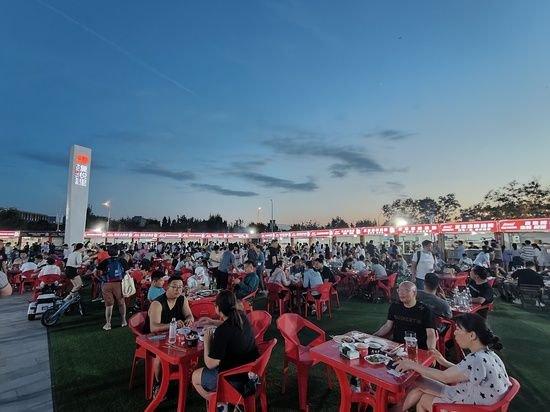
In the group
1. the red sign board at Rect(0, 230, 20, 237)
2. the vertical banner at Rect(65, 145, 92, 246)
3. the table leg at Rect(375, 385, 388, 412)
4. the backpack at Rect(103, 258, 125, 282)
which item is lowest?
the table leg at Rect(375, 385, 388, 412)

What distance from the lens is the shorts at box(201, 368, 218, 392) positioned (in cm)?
293

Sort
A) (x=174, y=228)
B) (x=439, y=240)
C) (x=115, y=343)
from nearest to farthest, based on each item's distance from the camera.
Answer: (x=115, y=343), (x=439, y=240), (x=174, y=228)

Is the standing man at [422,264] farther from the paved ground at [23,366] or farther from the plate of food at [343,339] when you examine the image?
the paved ground at [23,366]

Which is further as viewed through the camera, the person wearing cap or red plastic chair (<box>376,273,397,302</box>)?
red plastic chair (<box>376,273,397,302</box>)

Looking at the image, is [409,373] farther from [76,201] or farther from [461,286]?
[76,201]

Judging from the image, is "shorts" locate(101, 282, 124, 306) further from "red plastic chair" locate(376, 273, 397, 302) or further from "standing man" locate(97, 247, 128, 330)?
"red plastic chair" locate(376, 273, 397, 302)

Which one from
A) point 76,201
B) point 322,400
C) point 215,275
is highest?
point 76,201

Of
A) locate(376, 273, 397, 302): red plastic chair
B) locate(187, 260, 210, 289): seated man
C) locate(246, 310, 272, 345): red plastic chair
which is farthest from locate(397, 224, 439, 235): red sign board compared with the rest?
locate(246, 310, 272, 345): red plastic chair

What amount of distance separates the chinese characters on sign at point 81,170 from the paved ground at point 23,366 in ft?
31.2

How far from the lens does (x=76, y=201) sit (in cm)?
1570

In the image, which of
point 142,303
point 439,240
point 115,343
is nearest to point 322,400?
point 115,343

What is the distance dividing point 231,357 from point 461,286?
8.85m

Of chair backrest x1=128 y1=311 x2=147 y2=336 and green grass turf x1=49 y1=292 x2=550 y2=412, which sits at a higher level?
chair backrest x1=128 y1=311 x2=147 y2=336

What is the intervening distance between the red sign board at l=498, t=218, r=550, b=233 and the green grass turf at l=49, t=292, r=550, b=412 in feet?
28.4
